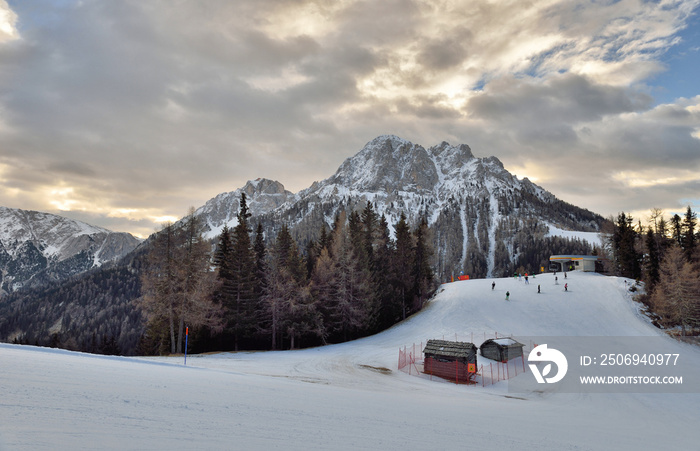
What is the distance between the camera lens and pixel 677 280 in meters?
44.4

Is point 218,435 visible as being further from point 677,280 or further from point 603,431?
point 677,280

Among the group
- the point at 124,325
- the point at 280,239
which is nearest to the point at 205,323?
the point at 280,239

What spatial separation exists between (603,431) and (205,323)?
29564 millimetres

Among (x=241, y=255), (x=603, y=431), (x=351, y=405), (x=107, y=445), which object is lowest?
(x=603, y=431)

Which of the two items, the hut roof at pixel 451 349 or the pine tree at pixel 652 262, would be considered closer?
the hut roof at pixel 451 349

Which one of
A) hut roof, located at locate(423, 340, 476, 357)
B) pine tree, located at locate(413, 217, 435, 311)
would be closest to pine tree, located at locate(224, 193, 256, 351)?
A: hut roof, located at locate(423, 340, 476, 357)

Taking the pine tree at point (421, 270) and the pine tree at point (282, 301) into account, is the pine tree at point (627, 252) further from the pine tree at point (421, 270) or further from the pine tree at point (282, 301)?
the pine tree at point (282, 301)

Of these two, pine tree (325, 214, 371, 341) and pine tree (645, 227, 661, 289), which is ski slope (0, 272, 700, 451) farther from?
pine tree (645, 227, 661, 289)

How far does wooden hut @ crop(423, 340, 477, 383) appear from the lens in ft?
88.6

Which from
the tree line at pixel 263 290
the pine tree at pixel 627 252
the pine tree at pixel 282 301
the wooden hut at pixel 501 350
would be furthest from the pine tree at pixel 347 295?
the pine tree at pixel 627 252

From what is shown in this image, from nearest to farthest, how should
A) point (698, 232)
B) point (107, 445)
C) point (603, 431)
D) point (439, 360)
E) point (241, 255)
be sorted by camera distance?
point (107, 445)
point (603, 431)
point (439, 360)
point (241, 255)
point (698, 232)

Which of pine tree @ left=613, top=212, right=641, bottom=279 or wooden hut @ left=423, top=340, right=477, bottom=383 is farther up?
pine tree @ left=613, top=212, right=641, bottom=279

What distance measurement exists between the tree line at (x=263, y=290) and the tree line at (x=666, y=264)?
33.0m

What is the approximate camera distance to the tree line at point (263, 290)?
1251 inches
